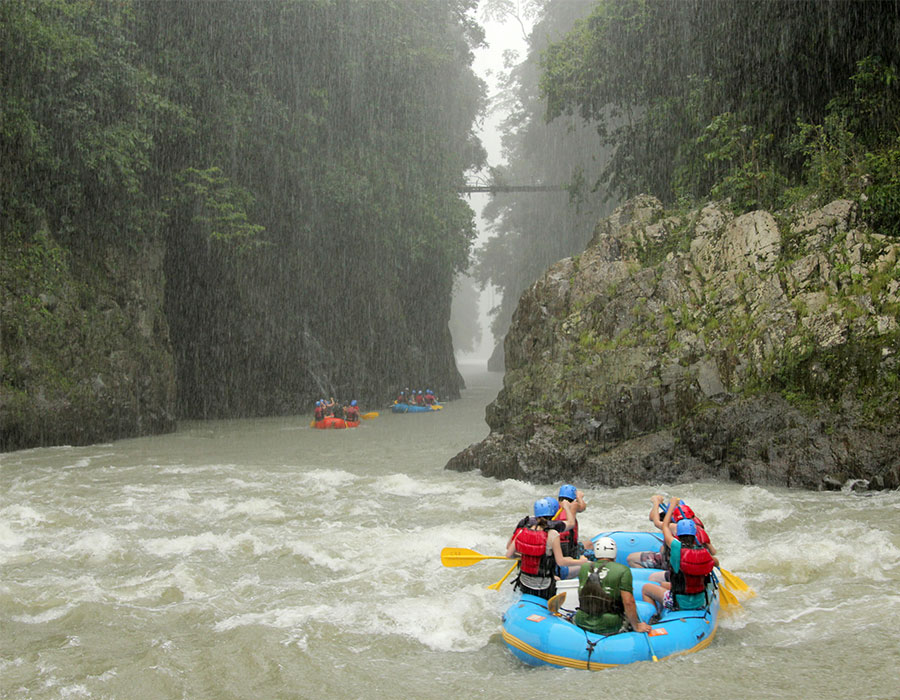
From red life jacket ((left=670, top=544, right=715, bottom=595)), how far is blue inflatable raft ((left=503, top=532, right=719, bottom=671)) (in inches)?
7.5

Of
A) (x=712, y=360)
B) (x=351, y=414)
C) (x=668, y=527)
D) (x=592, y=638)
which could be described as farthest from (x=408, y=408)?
(x=592, y=638)

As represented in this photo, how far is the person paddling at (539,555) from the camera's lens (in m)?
7.15

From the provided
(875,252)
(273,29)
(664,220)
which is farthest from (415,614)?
(273,29)

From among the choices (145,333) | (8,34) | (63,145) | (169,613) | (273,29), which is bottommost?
(169,613)

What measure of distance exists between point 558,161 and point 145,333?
3614 centimetres

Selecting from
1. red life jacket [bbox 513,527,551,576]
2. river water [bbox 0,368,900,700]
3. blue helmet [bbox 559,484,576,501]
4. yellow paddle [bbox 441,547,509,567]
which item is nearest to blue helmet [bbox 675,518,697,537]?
river water [bbox 0,368,900,700]

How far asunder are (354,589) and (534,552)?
7.34ft

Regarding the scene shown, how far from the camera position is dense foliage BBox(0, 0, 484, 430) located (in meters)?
18.3

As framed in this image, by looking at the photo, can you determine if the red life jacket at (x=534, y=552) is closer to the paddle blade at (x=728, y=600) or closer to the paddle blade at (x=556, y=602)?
the paddle blade at (x=556, y=602)

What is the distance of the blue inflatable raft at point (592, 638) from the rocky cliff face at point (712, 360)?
18.5 feet

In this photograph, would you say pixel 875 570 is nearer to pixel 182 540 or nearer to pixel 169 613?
pixel 169 613

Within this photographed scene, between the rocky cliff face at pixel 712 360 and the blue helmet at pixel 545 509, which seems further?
the rocky cliff face at pixel 712 360

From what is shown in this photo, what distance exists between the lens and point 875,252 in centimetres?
1234

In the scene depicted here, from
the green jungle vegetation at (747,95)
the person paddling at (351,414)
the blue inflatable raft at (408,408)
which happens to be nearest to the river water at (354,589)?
the green jungle vegetation at (747,95)
